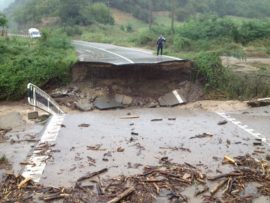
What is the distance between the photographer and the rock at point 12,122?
46.4 feet

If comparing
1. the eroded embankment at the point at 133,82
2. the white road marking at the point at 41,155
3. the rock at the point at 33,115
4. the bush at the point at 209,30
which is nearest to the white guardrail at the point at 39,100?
the rock at the point at 33,115

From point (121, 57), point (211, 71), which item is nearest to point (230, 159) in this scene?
point (211, 71)

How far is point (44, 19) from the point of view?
75062 millimetres

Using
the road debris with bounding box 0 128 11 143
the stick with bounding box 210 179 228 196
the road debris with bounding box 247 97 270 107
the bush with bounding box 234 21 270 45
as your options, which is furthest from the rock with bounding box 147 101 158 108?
the bush with bounding box 234 21 270 45

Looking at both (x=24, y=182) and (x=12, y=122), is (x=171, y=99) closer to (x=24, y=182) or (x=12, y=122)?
(x=12, y=122)

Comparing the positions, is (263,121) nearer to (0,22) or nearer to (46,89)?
(46,89)

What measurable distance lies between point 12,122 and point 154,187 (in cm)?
773

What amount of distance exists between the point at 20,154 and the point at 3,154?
1.40ft

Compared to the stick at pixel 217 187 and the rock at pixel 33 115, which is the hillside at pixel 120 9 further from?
the stick at pixel 217 187

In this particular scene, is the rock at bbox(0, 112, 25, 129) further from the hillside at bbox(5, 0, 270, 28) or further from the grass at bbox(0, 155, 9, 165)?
the hillside at bbox(5, 0, 270, 28)

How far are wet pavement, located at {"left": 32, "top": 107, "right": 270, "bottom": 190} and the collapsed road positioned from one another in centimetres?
2

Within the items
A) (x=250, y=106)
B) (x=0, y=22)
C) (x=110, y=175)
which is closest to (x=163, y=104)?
(x=250, y=106)

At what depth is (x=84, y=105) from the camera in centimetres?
1953

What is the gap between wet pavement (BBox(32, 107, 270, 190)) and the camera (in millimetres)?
9344
